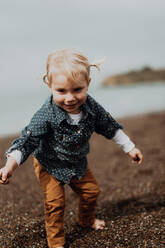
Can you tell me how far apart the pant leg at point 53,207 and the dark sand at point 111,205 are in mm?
149

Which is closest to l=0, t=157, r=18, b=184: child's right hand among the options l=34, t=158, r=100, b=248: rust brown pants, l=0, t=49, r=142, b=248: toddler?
l=0, t=49, r=142, b=248: toddler

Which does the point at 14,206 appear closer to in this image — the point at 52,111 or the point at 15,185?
the point at 15,185

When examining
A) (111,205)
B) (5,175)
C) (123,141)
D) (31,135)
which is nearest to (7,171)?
(5,175)

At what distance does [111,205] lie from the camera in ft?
11.8

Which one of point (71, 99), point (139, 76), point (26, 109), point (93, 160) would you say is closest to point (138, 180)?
point (93, 160)

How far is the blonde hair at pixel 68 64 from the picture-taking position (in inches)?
86.0

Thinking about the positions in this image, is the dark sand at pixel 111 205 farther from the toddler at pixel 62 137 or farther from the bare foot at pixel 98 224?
the toddler at pixel 62 137

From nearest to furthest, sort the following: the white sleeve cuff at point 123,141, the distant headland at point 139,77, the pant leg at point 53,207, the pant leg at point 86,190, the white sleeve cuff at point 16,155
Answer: the white sleeve cuff at point 16,155, the pant leg at point 53,207, the pant leg at point 86,190, the white sleeve cuff at point 123,141, the distant headland at point 139,77

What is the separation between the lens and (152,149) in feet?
18.9

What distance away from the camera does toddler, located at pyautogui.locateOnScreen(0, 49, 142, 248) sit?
7.37 ft

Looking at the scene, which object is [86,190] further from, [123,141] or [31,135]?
[31,135]

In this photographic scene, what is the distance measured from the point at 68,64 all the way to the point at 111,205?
7.04 ft

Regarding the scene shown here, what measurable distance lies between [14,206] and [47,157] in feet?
3.99

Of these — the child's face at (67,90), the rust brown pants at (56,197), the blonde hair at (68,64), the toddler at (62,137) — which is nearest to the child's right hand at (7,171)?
the toddler at (62,137)
